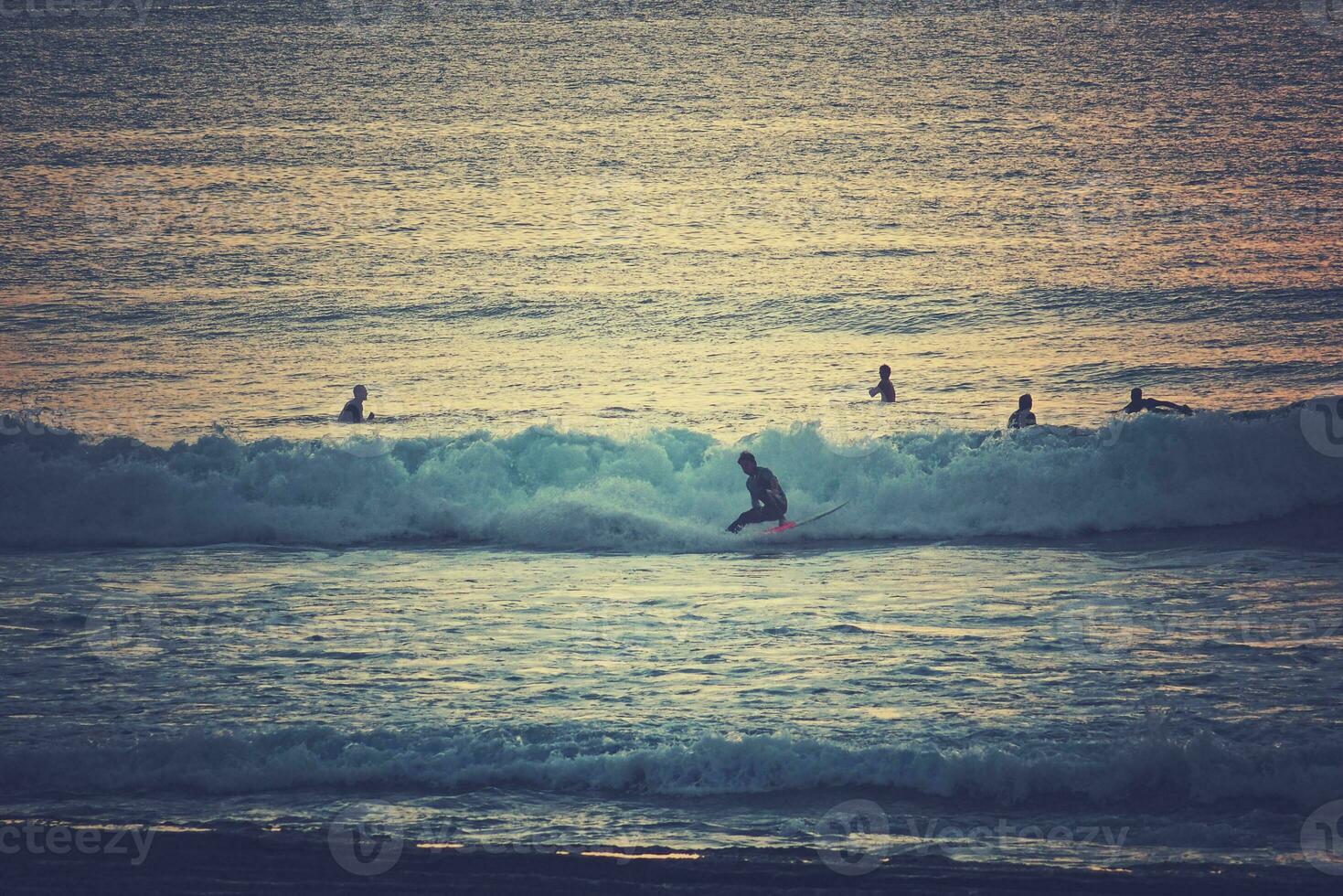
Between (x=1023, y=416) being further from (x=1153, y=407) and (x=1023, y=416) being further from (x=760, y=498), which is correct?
(x=760, y=498)

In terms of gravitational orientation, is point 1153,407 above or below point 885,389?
below

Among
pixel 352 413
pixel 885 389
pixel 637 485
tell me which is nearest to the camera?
pixel 637 485

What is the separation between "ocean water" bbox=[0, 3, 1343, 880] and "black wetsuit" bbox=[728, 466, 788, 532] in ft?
1.66

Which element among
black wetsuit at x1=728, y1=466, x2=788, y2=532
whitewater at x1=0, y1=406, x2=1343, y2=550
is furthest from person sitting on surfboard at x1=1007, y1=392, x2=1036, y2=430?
black wetsuit at x1=728, y1=466, x2=788, y2=532

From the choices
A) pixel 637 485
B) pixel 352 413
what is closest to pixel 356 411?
pixel 352 413

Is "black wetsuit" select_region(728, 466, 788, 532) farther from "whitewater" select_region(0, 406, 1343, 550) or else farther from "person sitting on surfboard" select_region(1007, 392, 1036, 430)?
"person sitting on surfboard" select_region(1007, 392, 1036, 430)

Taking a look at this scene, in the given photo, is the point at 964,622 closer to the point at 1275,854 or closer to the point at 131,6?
the point at 1275,854

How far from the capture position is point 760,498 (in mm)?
16453

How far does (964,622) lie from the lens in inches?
452

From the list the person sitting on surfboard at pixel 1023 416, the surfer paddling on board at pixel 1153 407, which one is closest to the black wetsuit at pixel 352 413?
the person sitting on surfboard at pixel 1023 416

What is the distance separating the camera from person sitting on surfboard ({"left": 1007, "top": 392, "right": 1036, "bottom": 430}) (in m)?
18.4

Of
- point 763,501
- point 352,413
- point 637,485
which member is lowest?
point 763,501

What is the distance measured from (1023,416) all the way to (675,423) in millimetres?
5949

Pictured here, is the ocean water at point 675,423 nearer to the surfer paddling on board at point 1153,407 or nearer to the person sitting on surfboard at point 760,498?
the person sitting on surfboard at point 760,498
